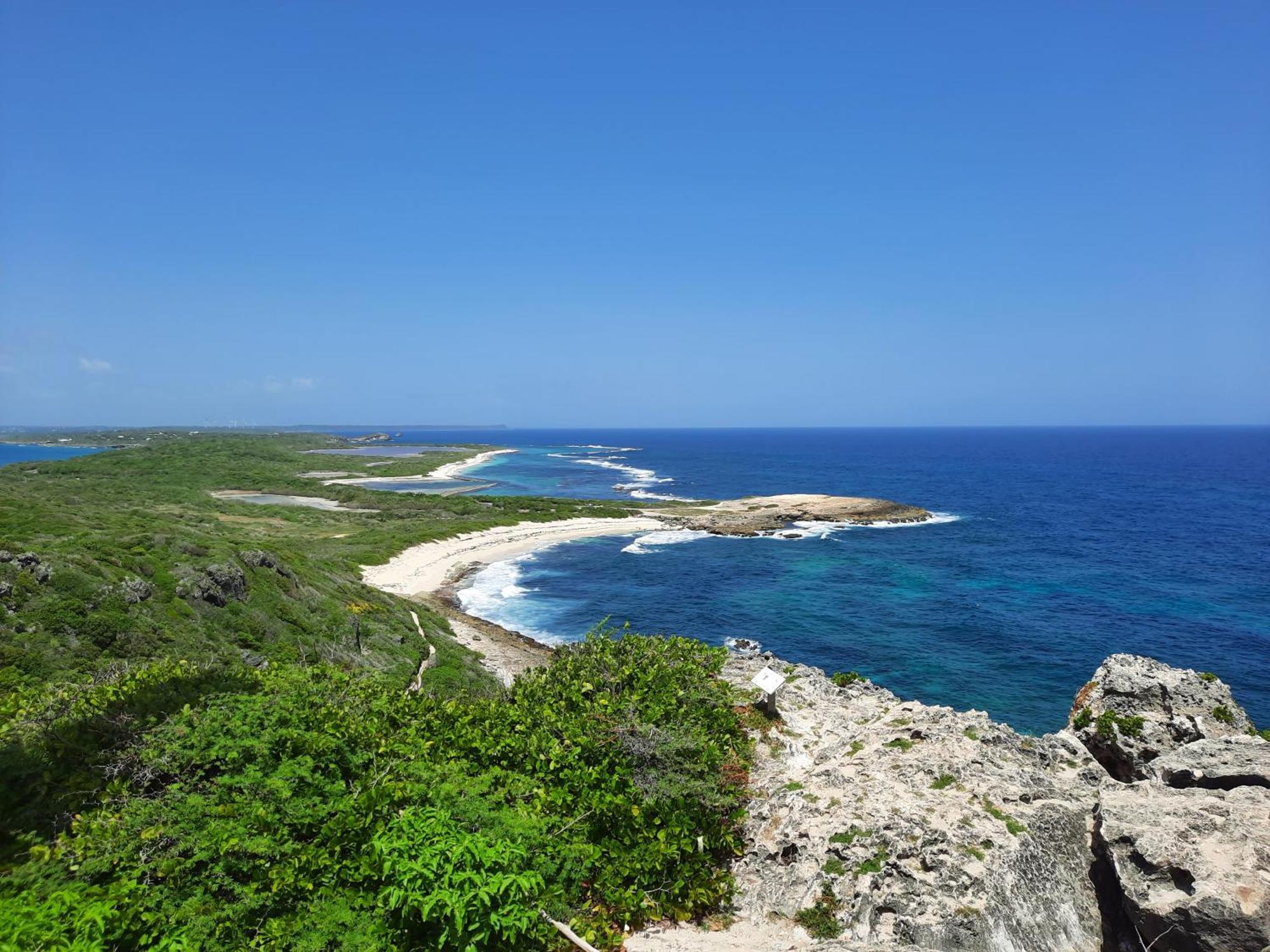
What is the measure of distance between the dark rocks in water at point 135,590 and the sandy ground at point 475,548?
26553mm

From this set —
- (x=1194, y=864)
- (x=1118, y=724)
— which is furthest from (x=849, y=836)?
(x=1118, y=724)

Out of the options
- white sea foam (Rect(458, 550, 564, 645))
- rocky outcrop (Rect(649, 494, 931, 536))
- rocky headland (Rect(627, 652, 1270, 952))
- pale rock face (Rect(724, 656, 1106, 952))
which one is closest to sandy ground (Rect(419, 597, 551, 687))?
white sea foam (Rect(458, 550, 564, 645))

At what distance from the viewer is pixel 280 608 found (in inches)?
1075

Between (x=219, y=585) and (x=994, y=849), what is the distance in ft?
90.7

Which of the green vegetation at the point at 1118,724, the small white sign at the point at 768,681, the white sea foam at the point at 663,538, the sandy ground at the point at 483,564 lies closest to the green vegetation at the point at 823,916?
the small white sign at the point at 768,681

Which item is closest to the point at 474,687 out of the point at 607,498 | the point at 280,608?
the point at 280,608

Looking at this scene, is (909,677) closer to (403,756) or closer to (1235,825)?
(1235,825)

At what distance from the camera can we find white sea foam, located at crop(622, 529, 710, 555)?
6938 centimetres

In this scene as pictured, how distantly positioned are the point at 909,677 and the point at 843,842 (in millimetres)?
25948

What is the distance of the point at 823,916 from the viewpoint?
419 inches

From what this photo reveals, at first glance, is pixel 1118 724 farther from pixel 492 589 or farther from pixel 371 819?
pixel 492 589

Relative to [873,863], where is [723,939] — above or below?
below

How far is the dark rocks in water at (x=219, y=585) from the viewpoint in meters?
24.3

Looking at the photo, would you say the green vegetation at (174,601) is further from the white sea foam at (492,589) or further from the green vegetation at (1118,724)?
the green vegetation at (1118,724)
